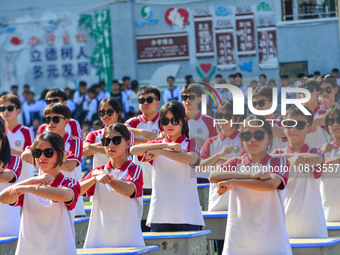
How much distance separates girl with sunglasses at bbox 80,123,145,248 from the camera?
22.1ft

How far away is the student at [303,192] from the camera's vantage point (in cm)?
675

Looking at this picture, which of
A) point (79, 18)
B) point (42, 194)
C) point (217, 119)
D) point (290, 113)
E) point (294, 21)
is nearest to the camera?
point (42, 194)

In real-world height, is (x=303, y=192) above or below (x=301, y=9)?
below

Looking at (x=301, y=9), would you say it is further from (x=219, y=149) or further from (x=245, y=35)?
(x=219, y=149)

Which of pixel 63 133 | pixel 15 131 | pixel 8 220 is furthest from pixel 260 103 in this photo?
pixel 15 131

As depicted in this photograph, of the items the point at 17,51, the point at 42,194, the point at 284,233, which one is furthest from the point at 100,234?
the point at 17,51

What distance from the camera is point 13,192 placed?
602 cm

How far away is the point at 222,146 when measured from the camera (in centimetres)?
757

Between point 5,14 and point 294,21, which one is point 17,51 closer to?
point 5,14

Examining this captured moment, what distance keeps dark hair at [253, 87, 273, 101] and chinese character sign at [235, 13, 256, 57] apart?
11148mm

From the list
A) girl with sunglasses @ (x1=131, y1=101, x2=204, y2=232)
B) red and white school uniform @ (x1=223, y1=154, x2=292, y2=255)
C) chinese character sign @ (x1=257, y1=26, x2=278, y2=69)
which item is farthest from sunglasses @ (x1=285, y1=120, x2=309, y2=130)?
chinese character sign @ (x1=257, y1=26, x2=278, y2=69)

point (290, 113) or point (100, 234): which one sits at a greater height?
point (290, 113)

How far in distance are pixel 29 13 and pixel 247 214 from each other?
14812 mm

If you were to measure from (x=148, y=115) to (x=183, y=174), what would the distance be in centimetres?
182
